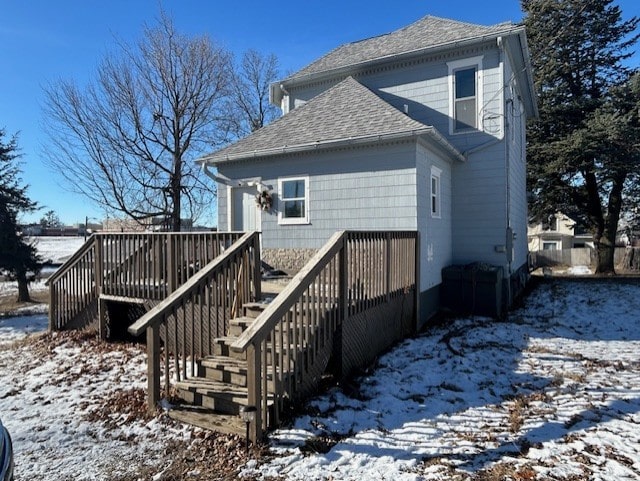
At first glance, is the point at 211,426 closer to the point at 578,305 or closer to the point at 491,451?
the point at 491,451

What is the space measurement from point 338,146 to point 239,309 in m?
4.53

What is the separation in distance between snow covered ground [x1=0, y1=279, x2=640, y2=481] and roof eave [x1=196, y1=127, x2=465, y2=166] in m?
3.95

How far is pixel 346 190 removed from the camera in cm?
880

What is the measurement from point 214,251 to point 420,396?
3679 millimetres

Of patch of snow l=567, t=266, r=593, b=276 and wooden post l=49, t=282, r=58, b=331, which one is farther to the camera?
patch of snow l=567, t=266, r=593, b=276

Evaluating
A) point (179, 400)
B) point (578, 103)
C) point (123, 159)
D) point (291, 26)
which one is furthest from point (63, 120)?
point (578, 103)

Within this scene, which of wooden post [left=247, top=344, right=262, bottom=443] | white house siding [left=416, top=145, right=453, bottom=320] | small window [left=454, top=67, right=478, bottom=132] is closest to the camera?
wooden post [left=247, top=344, right=262, bottom=443]

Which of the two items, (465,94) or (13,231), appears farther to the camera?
(13,231)

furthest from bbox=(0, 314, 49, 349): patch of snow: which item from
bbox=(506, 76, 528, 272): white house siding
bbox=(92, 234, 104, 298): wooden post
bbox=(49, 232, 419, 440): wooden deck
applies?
bbox=(506, 76, 528, 272): white house siding

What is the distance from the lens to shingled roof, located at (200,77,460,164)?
824cm

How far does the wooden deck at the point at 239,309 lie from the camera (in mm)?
4012

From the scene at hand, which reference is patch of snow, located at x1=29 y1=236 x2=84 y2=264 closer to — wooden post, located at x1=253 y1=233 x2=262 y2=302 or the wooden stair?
wooden post, located at x1=253 y1=233 x2=262 y2=302

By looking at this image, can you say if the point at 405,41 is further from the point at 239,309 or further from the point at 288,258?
the point at 239,309

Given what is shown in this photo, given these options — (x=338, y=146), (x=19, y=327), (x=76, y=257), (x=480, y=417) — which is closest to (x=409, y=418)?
(x=480, y=417)
